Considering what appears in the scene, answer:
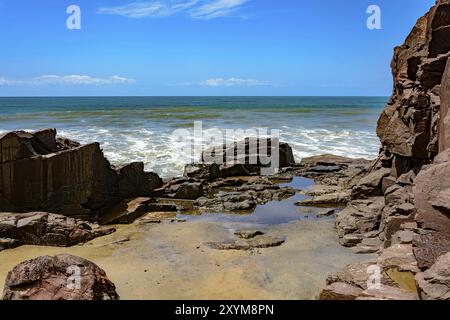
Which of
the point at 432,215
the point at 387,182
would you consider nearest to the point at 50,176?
the point at 387,182

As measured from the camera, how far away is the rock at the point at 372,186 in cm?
1172

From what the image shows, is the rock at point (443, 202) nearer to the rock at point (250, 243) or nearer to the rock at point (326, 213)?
the rock at point (250, 243)

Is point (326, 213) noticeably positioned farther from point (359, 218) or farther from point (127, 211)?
point (127, 211)

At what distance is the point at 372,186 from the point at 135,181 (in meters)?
7.10

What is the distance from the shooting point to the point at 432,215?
606 cm

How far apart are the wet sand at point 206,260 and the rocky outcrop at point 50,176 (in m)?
1.68

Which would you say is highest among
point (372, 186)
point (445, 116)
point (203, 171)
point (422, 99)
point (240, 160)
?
point (422, 99)

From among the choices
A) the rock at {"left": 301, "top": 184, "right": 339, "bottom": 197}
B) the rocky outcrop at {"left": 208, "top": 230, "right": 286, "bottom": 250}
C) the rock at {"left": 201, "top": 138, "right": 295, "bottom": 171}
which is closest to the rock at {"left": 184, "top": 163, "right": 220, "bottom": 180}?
the rock at {"left": 201, "top": 138, "right": 295, "bottom": 171}

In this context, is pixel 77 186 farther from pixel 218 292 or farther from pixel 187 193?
pixel 218 292

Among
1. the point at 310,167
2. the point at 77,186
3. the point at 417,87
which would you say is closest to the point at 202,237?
the point at 77,186

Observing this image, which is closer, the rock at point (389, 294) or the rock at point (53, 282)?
the rock at point (389, 294)

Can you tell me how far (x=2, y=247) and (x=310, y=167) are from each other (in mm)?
13177

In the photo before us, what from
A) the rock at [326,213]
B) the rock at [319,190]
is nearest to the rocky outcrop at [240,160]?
the rock at [319,190]

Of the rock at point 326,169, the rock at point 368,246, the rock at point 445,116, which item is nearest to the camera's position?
the rock at point 445,116
